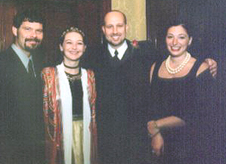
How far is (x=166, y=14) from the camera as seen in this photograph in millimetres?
1739

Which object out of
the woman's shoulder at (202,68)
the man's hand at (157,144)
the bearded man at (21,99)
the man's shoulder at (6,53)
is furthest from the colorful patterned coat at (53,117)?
the woman's shoulder at (202,68)

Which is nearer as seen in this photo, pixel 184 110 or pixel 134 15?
pixel 184 110

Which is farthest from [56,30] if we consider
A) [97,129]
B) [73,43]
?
[97,129]

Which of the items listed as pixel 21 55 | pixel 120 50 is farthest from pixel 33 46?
pixel 120 50

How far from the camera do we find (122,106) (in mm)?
1684

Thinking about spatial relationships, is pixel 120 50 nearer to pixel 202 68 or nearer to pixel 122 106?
pixel 122 106

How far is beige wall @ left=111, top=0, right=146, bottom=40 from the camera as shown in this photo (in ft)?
5.76

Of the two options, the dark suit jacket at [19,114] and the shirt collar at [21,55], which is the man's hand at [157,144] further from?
the shirt collar at [21,55]

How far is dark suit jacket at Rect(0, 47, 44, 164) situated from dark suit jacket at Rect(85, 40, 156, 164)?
0.28m

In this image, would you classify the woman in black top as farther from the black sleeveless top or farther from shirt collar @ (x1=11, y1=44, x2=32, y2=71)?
shirt collar @ (x1=11, y1=44, x2=32, y2=71)

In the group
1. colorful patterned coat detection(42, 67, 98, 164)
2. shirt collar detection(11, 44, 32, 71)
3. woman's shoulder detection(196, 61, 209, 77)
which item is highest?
shirt collar detection(11, 44, 32, 71)

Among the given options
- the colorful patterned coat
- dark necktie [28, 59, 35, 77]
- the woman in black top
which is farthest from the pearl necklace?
dark necktie [28, 59, 35, 77]

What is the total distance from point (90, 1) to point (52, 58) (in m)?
0.35

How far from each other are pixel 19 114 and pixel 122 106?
1.53 ft
